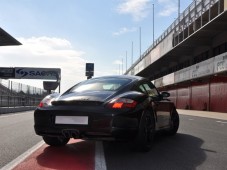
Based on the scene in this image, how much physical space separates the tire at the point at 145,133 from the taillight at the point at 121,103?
0.33 m

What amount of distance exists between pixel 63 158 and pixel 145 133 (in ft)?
4.43

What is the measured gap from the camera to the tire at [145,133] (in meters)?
6.39

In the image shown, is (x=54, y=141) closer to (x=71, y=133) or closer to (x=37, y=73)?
(x=71, y=133)

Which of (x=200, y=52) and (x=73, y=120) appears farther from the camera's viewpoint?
(x=200, y=52)

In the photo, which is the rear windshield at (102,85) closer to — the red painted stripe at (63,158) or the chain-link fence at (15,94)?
the red painted stripe at (63,158)

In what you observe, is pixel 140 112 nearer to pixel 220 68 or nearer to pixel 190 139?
pixel 190 139

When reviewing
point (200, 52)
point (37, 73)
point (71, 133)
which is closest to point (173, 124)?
point (71, 133)

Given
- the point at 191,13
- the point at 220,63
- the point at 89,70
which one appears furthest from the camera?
the point at 89,70

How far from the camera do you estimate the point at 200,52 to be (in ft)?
136

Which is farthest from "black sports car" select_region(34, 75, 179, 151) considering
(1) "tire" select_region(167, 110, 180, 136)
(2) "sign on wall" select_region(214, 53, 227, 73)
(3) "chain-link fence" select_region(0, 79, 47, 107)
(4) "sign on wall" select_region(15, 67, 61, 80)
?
(4) "sign on wall" select_region(15, 67, 61, 80)

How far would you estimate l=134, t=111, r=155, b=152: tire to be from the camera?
6395 mm

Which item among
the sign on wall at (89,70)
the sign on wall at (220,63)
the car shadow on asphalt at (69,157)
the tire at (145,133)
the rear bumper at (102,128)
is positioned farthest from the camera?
the sign on wall at (89,70)

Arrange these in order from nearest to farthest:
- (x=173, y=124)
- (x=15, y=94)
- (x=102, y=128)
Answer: (x=102, y=128)
(x=173, y=124)
(x=15, y=94)

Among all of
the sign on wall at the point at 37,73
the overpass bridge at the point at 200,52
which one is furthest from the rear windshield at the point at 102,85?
the sign on wall at the point at 37,73
